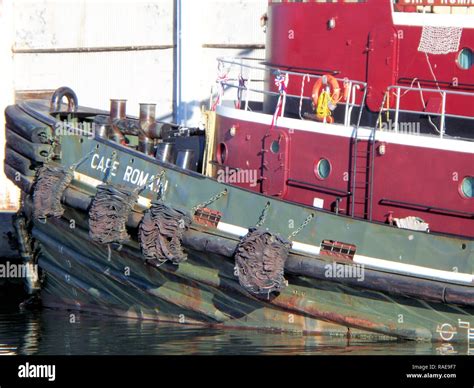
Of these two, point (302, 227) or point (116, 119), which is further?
point (116, 119)

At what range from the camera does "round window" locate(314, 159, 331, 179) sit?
35.3ft

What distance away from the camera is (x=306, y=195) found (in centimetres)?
1095

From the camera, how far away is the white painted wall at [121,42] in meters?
18.1

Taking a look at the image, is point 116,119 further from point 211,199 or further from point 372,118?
point 372,118

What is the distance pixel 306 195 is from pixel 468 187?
184 cm

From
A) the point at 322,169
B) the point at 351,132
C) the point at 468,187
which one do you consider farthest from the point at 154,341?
the point at 468,187

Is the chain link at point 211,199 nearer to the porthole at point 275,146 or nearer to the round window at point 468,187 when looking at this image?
the porthole at point 275,146

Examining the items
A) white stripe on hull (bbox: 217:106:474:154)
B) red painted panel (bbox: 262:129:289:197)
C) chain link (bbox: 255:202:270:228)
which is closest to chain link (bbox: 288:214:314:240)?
chain link (bbox: 255:202:270:228)

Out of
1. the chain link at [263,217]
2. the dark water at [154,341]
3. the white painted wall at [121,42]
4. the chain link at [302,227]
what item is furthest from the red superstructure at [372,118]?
the white painted wall at [121,42]

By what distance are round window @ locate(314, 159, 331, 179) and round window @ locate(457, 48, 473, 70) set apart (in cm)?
170

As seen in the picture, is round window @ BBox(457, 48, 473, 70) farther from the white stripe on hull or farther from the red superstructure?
the white stripe on hull

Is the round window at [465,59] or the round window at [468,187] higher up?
the round window at [465,59]

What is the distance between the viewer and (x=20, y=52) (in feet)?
60.1

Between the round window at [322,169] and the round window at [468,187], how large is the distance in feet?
4.91
